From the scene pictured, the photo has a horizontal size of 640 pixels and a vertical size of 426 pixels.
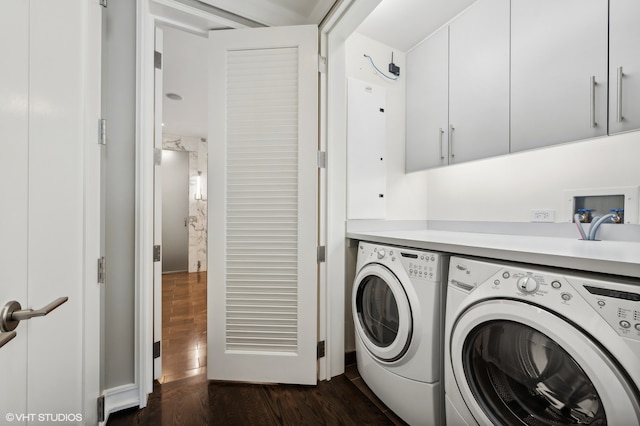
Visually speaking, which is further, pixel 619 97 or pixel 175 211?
pixel 175 211

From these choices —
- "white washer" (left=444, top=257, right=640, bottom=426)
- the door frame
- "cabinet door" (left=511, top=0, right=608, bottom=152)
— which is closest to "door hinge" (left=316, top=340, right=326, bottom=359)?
the door frame

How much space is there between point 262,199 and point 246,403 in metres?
1.17

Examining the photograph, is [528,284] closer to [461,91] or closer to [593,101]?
[593,101]

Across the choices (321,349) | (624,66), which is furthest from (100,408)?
(624,66)

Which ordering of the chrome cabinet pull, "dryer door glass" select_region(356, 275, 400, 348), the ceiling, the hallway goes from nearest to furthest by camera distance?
the chrome cabinet pull < "dryer door glass" select_region(356, 275, 400, 348) < the ceiling < the hallway

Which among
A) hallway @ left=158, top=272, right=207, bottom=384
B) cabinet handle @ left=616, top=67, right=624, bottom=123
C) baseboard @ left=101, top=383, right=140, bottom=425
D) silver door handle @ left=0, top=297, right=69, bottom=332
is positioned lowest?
hallway @ left=158, top=272, right=207, bottom=384

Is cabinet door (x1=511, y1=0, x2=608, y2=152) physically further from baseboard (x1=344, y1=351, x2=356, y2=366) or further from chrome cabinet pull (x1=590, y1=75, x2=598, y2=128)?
baseboard (x1=344, y1=351, x2=356, y2=366)

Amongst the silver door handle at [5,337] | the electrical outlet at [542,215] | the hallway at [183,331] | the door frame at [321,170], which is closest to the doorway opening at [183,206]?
the hallway at [183,331]

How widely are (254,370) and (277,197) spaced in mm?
1088

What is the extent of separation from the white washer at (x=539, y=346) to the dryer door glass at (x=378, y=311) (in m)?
0.35

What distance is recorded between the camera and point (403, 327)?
48.8 inches

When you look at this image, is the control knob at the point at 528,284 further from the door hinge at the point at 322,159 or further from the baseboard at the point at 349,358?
the baseboard at the point at 349,358

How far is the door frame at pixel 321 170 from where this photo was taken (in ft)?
4.42

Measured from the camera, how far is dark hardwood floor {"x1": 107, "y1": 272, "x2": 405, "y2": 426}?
1296 millimetres
